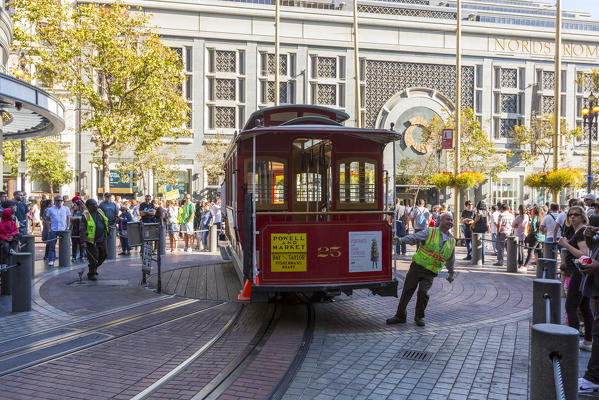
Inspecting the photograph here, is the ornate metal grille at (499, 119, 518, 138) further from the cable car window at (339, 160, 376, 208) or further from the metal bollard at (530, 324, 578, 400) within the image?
the metal bollard at (530, 324, 578, 400)

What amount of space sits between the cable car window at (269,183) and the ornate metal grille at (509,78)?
4169 centimetres

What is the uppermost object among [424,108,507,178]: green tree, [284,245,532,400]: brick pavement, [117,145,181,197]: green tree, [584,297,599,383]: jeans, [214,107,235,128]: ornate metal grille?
[214,107,235,128]: ornate metal grille

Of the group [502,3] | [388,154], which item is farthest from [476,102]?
[502,3]

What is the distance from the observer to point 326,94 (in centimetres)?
4153

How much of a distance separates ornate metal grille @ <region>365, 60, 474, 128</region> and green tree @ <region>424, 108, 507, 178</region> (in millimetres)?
3980

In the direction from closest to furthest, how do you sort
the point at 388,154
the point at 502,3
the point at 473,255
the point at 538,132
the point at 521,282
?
the point at 521,282
the point at 473,255
the point at 538,132
the point at 388,154
the point at 502,3

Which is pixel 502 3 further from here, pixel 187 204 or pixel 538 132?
pixel 187 204

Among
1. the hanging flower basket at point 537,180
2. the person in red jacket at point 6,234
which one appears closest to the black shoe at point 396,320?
the person in red jacket at point 6,234

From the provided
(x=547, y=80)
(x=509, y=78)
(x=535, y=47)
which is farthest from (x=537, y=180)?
(x=535, y=47)

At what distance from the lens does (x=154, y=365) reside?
5.95m

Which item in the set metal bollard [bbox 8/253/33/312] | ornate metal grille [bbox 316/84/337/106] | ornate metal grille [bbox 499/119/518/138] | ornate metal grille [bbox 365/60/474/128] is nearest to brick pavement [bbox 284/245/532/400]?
metal bollard [bbox 8/253/33/312]

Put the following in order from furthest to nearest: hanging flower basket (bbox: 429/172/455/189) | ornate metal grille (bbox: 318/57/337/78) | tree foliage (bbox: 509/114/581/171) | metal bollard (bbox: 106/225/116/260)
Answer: ornate metal grille (bbox: 318/57/337/78), tree foliage (bbox: 509/114/581/171), hanging flower basket (bbox: 429/172/455/189), metal bollard (bbox: 106/225/116/260)

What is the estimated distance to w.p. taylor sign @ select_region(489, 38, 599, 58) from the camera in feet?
147

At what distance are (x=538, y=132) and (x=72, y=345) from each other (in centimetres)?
4072
